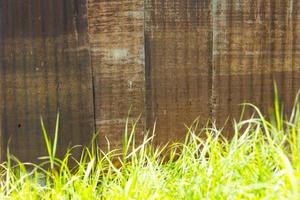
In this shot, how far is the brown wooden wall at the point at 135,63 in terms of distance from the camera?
2.68 meters

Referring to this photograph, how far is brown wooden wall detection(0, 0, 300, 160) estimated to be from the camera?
268 centimetres

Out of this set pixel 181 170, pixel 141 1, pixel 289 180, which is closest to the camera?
pixel 289 180

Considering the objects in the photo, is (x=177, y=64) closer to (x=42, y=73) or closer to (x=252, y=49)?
(x=252, y=49)

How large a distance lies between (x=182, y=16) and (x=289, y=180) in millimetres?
1211

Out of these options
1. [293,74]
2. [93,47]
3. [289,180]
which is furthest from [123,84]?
[289,180]

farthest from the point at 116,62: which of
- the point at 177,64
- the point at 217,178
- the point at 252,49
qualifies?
the point at 217,178

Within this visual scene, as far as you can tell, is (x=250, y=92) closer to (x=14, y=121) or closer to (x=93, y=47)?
(x=93, y=47)

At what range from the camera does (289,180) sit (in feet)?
5.75

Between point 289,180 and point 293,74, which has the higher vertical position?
point 293,74

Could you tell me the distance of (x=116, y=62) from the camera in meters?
2.72

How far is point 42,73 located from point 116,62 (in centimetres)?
35

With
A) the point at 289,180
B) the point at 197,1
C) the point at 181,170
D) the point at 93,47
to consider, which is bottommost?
the point at 181,170

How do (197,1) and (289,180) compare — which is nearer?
(289,180)

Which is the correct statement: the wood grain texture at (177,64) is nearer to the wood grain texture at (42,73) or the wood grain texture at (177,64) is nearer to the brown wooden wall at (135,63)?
the brown wooden wall at (135,63)
